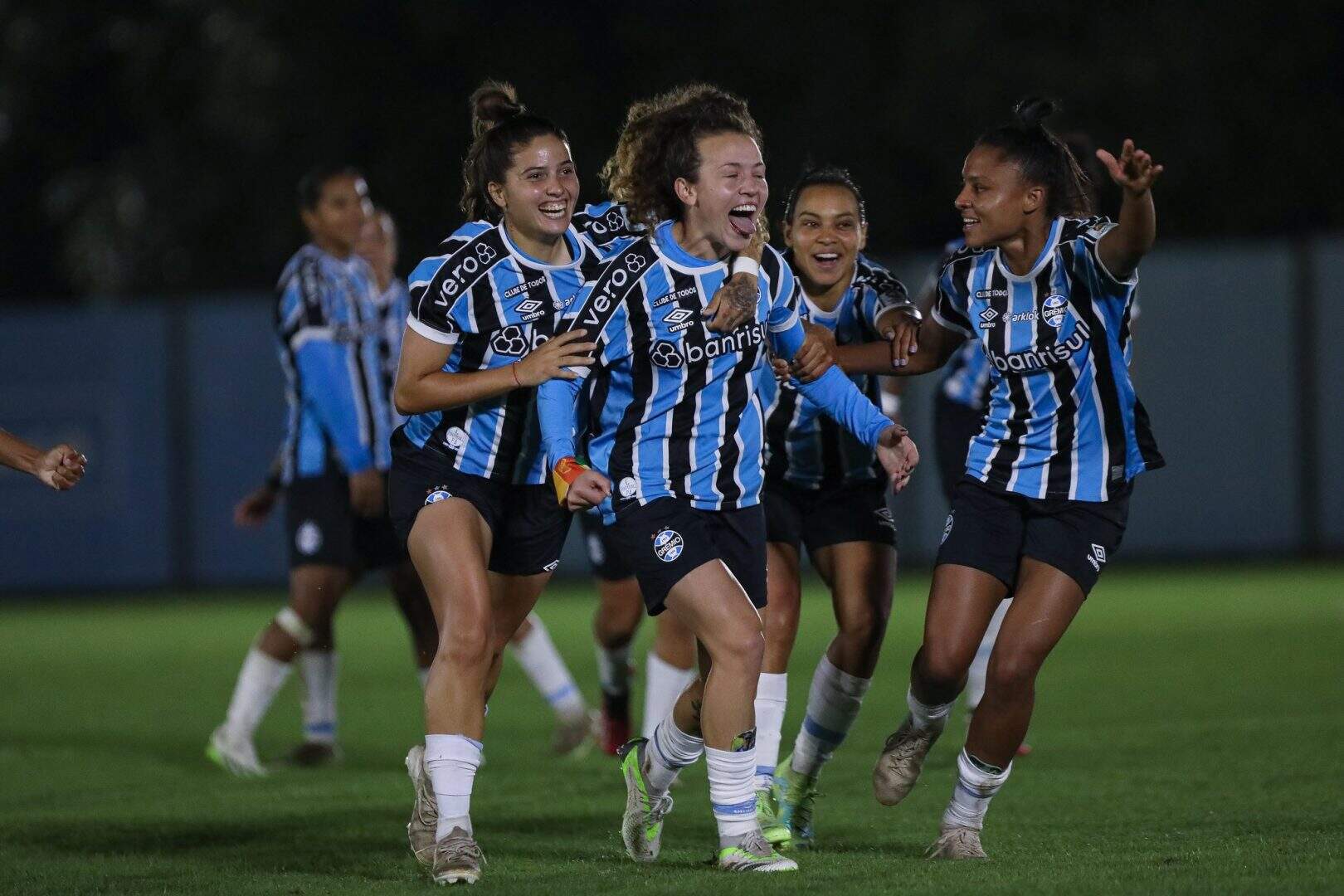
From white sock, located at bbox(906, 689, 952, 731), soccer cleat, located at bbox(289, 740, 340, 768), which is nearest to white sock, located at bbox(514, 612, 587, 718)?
soccer cleat, located at bbox(289, 740, 340, 768)

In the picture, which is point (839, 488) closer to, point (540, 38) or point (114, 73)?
point (540, 38)

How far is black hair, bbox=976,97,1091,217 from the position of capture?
571 centimetres

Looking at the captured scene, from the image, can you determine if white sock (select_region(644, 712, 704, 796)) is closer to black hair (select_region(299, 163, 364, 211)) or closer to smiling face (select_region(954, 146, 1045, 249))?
smiling face (select_region(954, 146, 1045, 249))

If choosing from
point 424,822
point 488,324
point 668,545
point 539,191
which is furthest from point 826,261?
point 424,822

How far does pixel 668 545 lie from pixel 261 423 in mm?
12800

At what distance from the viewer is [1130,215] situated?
532 cm

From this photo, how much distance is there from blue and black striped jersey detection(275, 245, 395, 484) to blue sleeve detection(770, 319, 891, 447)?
307 centimetres

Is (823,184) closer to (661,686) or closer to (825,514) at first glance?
(825,514)

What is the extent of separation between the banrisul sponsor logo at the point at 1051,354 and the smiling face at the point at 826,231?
89cm

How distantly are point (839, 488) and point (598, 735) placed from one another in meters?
2.60

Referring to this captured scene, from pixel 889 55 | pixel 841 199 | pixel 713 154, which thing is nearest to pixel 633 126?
pixel 713 154

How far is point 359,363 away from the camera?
870 cm

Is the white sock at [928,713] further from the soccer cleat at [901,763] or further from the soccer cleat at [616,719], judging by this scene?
the soccer cleat at [616,719]

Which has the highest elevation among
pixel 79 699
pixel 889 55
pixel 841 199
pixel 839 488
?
pixel 889 55
